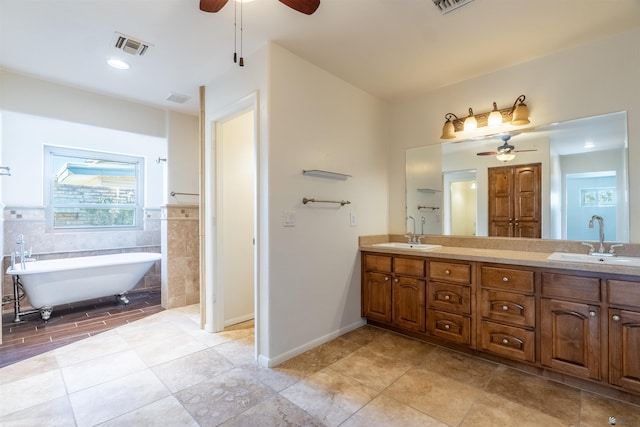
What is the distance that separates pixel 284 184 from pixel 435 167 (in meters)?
1.74

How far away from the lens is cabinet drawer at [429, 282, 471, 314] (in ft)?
7.89

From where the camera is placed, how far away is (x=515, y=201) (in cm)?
264

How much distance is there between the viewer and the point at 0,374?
2.14 m

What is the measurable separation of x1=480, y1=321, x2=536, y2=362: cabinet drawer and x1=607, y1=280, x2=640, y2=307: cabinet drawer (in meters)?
0.54

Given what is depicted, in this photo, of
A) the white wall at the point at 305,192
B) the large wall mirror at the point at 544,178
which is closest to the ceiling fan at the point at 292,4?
the white wall at the point at 305,192

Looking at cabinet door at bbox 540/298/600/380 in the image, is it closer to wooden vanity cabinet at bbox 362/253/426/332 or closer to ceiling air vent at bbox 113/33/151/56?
wooden vanity cabinet at bbox 362/253/426/332

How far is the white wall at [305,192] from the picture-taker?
7.60ft

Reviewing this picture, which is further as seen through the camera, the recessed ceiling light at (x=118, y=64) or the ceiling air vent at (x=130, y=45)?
the recessed ceiling light at (x=118, y=64)

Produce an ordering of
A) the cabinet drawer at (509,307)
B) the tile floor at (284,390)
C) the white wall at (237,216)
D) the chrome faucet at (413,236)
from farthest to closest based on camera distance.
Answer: the chrome faucet at (413,236)
the white wall at (237,216)
the cabinet drawer at (509,307)
the tile floor at (284,390)

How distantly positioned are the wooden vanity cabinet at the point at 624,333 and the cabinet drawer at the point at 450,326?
0.84 meters

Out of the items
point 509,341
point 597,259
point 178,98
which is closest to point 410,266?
point 509,341

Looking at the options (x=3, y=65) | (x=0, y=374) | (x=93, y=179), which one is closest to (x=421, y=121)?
(x=3, y=65)

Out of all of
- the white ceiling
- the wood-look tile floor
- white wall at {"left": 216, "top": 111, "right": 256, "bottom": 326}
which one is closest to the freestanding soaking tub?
the wood-look tile floor

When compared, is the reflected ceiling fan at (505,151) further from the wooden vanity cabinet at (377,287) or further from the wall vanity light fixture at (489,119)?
the wooden vanity cabinet at (377,287)
